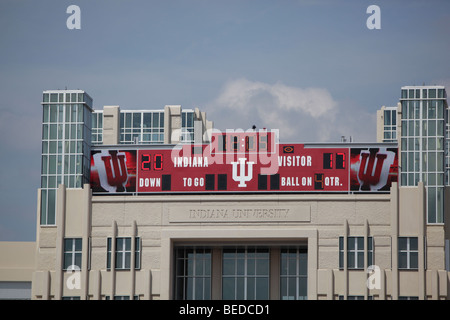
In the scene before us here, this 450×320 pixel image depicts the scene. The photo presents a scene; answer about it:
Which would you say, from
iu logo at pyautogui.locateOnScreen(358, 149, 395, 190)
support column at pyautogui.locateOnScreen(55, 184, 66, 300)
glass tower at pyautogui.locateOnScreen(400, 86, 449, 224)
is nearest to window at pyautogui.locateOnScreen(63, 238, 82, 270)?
support column at pyautogui.locateOnScreen(55, 184, 66, 300)

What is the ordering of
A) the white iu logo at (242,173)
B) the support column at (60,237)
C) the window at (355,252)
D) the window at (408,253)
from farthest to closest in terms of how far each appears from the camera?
the white iu logo at (242,173) → the support column at (60,237) → the window at (355,252) → the window at (408,253)

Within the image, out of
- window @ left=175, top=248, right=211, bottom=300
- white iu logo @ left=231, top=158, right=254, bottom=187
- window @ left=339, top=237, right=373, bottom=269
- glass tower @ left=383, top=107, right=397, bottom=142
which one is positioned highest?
glass tower @ left=383, top=107, right=397, bottom=142

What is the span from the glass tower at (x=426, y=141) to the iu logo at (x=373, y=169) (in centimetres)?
125

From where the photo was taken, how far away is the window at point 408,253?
58.2 metres

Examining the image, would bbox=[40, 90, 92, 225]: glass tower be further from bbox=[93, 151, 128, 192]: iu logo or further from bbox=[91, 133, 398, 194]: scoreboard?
bbox=[91, 133, 398, 194]: scoreboard

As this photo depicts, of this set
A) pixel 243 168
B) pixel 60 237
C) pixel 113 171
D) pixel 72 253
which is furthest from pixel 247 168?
pixel 60 237

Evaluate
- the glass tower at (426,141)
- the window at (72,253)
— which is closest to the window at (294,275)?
the glass tower at (426,141)

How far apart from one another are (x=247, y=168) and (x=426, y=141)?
43.5 ft

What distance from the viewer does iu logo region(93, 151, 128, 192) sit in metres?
61.4

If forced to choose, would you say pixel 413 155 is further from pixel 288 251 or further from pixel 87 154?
pixel 87 154

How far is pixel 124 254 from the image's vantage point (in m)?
60.1

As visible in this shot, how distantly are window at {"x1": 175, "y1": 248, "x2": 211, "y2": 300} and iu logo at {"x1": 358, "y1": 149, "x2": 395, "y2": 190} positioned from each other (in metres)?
12.7

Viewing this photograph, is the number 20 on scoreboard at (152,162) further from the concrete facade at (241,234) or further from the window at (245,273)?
the window at (245,273)

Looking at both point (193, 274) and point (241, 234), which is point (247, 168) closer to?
point (241, 234)
